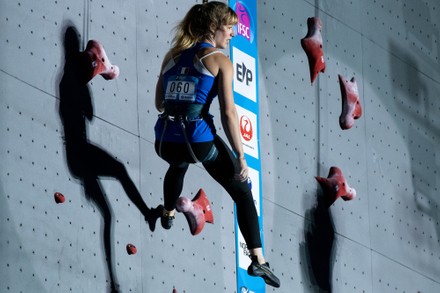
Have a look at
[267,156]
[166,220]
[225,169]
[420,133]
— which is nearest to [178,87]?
[225,169]

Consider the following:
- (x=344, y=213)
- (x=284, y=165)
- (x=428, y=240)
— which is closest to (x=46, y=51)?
(x=284, y=165)

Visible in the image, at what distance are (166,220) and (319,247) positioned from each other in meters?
1.25

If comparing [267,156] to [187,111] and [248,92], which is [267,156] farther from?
[187,111]

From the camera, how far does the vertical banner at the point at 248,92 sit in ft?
19.2

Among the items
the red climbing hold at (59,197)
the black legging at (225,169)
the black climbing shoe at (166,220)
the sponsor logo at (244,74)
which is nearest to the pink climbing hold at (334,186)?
the sponsor logo at (244,74)

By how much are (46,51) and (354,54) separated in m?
2.33

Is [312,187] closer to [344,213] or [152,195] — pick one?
[344,213]

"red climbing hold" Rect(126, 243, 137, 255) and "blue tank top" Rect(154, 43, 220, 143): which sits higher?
"blue tank top" Rect(154, 43, 220, 143)

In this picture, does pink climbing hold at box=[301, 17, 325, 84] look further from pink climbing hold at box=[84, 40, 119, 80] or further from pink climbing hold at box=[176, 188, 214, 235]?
pink climbing hold at box=[84, 40, 119, 80]

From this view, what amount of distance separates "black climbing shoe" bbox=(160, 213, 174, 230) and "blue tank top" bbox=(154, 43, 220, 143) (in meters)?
0.59

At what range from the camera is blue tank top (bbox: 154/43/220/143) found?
4.74 m

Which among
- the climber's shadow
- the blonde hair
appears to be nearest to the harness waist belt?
the blonde hair

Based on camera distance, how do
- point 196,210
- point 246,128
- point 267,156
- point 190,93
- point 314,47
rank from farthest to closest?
point 314,47 < point 267,156 < point 246,128 < point 196,210 < point 190,93

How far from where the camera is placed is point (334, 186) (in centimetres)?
635
